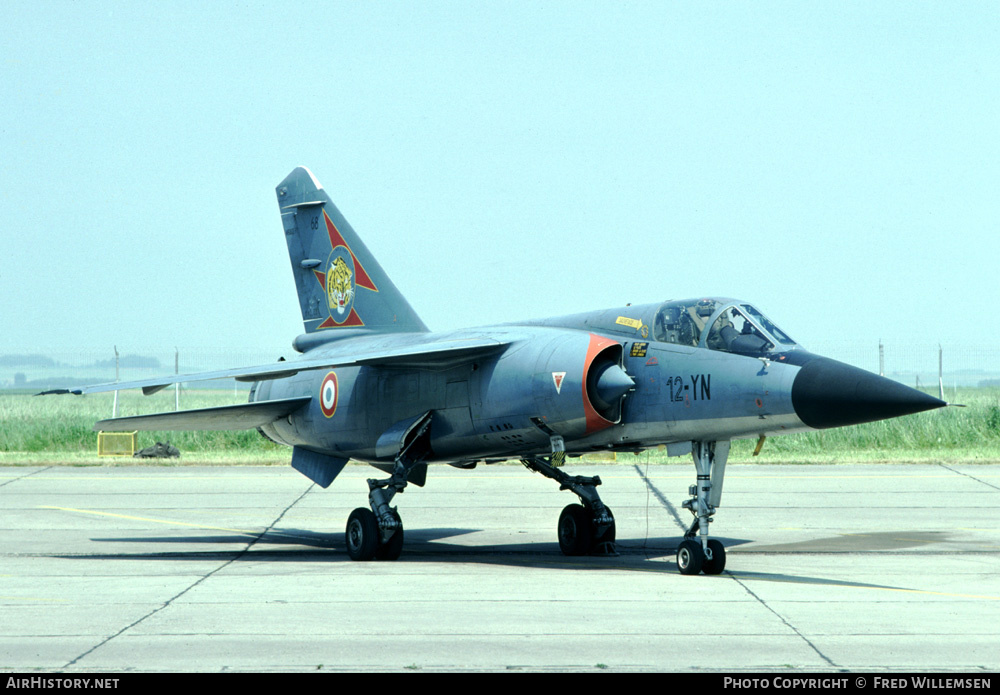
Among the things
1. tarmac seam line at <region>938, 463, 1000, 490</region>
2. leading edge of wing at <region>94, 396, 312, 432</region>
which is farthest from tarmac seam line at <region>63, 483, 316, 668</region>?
tarmac seam line at <region>938, 463, 1000, 490</region>

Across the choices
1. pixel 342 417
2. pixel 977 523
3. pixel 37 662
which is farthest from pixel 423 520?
pixel 37 662

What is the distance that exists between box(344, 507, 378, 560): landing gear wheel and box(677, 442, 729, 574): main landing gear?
4.06 m

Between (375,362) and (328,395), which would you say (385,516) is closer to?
(375,362)

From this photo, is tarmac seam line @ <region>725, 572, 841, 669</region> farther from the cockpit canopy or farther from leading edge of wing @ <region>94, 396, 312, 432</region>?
leading edge of wing @ <region>94, 396, 312, 432</region>

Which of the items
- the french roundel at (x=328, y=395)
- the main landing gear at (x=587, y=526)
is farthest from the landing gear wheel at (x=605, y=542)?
the french roundel at (x=328, y=395)

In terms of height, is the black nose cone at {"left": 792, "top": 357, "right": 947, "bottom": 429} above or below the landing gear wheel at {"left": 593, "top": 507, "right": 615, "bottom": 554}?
above

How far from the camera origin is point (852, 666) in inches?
271

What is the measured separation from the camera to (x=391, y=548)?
543 inches

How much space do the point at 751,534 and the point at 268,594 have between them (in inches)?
315

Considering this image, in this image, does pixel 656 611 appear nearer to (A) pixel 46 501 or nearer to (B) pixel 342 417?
(B) pixel 342 417

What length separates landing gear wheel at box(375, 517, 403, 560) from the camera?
45.1 ft

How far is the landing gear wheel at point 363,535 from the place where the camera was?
45.1ft

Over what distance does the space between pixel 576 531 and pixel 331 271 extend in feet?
20.2

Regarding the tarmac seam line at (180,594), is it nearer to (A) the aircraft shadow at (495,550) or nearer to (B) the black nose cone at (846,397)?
(A) the aircraft shadow at (495,550)
